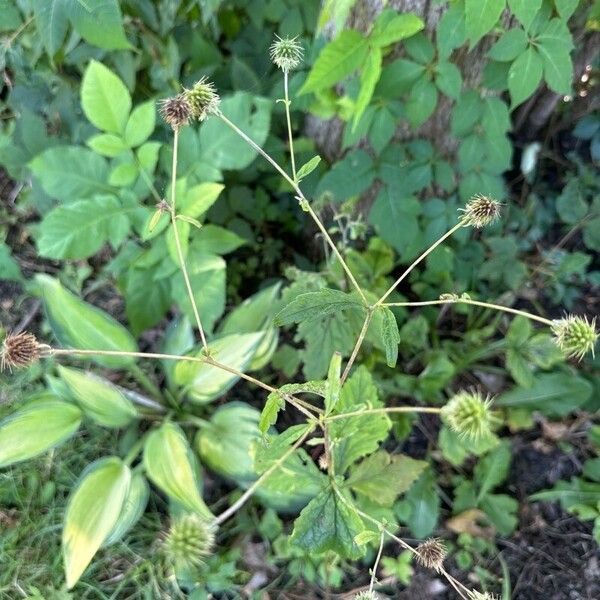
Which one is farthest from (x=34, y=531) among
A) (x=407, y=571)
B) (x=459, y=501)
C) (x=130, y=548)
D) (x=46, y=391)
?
(x=459, y=501)

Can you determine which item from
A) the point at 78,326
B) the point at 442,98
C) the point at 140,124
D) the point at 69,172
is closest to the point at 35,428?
the point at 78,326

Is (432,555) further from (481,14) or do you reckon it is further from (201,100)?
(481,14)

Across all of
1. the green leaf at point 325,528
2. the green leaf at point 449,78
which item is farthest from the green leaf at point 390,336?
the green leaf at point 449,78

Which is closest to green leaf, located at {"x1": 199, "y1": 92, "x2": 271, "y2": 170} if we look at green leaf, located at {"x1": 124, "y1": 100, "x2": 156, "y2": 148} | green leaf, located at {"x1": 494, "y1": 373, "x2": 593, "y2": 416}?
green leaf, located at {"x1": 124, "y1": 100, "x2": 156, "y2": 148}

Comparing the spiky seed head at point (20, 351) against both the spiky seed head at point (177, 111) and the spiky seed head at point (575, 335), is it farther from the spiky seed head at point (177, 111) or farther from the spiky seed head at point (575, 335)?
the spiky seed head at point (575, 335)

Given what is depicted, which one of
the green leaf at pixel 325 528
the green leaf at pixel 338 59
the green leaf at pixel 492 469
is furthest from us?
the green leaf at pixel 492 469
